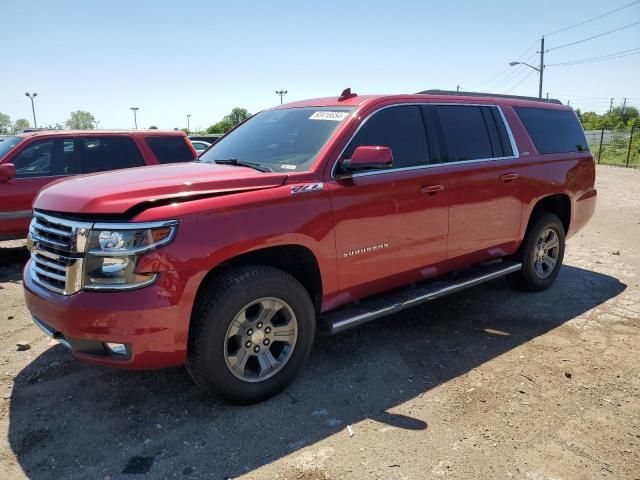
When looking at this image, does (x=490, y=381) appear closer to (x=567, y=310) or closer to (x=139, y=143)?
(x=567, y=310)

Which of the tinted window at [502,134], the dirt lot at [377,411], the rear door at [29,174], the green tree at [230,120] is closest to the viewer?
the dirt lot at [377,411]

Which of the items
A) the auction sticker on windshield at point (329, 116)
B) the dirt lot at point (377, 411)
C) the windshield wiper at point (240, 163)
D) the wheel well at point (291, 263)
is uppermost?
the auction sticker on windshield at point (329, 116)

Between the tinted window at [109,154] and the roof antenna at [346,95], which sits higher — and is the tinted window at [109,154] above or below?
below

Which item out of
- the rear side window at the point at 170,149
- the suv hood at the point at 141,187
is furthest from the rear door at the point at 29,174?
the suv hood at the point at 141,187

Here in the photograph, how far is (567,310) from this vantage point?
501cm

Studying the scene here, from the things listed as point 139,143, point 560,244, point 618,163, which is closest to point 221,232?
point 560,244

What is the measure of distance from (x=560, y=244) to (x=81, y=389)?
500 cm

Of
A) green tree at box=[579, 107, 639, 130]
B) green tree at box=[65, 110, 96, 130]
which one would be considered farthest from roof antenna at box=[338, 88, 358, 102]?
green tree at box=[65, 110, 96, 130]

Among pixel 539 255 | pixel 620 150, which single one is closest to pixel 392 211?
pixel 539 255

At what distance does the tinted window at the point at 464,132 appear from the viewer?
437cm

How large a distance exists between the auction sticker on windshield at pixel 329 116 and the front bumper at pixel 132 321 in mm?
1704

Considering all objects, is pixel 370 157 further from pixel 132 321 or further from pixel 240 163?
pixel 132 321

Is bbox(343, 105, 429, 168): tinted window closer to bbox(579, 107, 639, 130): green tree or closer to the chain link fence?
the chain link fence

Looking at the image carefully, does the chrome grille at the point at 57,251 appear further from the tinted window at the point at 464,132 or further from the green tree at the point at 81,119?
the green tree at the point at 81,119
